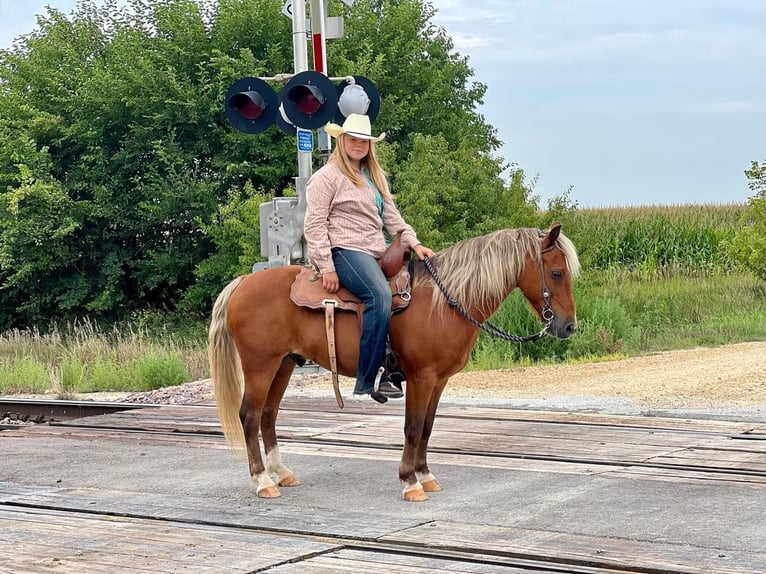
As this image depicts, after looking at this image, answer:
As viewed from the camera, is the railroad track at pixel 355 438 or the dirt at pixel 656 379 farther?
the dirt at pixel 656 379

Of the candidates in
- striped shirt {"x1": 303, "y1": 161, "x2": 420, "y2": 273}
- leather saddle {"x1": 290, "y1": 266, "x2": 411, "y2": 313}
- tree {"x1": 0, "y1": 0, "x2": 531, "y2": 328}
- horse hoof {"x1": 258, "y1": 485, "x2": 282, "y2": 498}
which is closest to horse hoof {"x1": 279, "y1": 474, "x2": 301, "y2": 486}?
horse hoof {"x1": 258, "y1": 485, "x2": 282, "y2": 498}

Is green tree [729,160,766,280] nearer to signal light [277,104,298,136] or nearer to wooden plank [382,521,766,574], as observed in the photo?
signal light [277,104,298,136]

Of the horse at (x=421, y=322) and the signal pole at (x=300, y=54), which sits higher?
the signal pole at (x=300, y=54)

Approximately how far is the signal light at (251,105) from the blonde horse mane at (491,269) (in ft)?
18.2

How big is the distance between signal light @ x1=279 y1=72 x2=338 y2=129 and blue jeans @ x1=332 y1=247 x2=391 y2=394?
5.02 m

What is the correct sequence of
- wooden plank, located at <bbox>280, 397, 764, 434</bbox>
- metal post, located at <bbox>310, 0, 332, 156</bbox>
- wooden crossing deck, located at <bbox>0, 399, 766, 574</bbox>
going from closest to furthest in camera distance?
wooden crossing deck, located at <bbox>0, 399, 766, 574</bbox>, wooden plank, located at <bbox>280, 397, 764, 434</bbox>, metal post, located at <bbox>310, 0, 332, 156</bbox>

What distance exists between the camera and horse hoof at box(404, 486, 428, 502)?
739 centimetres

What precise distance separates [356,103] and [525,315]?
21.0ft

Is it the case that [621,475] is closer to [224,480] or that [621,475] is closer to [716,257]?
[224,480]

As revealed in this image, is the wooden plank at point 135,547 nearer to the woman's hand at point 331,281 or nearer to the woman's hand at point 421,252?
the woman's hand at point 331,281

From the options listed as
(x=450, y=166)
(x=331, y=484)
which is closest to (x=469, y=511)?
(x=331, y=484)

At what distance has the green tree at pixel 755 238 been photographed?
70.8 feet

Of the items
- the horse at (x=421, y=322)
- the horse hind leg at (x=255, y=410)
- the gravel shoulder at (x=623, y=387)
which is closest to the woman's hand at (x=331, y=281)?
the horse at (x=421, y=322)

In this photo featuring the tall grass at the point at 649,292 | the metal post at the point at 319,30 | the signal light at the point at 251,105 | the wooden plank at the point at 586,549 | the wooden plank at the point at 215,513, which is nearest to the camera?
the wooden plank at the point at 586,549
